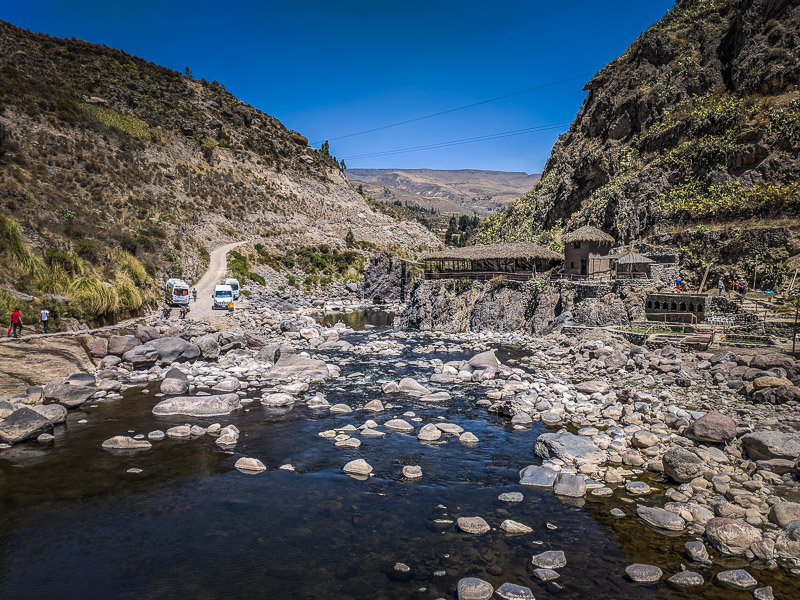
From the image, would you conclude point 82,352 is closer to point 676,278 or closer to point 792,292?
point 676,278

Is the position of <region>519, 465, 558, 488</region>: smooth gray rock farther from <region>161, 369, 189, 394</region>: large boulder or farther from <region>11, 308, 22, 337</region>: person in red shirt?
<region>11, 308, 22, 337</region>: person in red shirt

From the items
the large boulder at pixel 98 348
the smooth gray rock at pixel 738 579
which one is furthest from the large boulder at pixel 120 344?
the smooth gray rock at pixel 738 579

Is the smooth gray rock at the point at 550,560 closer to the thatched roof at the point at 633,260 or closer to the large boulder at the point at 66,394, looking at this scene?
the large boulder at the point at 66,394

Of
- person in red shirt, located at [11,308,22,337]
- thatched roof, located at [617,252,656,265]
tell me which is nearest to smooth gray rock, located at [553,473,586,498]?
person in red shirt, located at [11,308,22,337]

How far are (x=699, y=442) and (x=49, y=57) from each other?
9507cm

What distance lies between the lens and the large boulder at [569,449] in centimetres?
1172

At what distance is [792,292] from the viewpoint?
90.4 ft

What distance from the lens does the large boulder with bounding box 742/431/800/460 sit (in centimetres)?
1063

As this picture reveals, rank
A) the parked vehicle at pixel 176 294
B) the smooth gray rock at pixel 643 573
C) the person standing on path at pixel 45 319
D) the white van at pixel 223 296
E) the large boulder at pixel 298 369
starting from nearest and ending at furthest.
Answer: the smooth gray rock at pixel 643 573 < the person standing on path at pixel 45 319 < the large boulder at pixel 298 369 < the parked vehicle at pixel 176 294 < the white van at pixel 223 296

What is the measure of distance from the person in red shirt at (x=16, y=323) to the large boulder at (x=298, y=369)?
33.7 ft

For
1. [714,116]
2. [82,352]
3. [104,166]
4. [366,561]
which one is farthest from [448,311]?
[104,166]

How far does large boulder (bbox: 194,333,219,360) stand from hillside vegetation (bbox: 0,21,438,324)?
5.53m

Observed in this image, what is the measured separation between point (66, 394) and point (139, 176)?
159ft

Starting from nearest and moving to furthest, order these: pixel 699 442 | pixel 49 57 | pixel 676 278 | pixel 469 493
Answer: pixel 469 493
pixel 699 442
pixel 676 278
pixel 49 57
